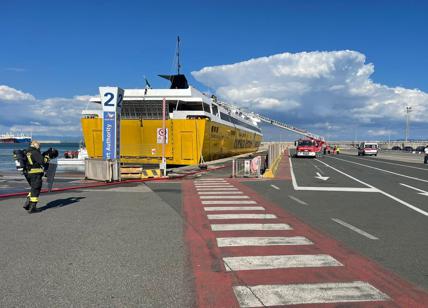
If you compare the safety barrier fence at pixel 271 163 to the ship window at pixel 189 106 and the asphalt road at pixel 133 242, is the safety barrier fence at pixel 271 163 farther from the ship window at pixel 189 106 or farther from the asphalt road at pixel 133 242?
the asphalt road at pixel 133 242

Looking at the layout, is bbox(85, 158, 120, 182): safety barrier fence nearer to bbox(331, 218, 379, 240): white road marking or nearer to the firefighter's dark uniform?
the firefighter's dark uniform

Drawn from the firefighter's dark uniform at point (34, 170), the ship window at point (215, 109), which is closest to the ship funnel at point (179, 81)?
the ship window at point (215, 109)

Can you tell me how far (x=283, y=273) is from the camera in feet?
17.1

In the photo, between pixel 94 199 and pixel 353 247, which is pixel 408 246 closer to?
pixel 353 247

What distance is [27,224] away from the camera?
333 inches

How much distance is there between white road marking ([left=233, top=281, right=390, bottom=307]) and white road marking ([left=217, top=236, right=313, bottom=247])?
2062 millimetres

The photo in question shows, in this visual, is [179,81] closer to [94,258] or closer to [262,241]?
[262,241]

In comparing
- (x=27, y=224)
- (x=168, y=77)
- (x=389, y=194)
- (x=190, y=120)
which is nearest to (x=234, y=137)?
(x=168, y=77)

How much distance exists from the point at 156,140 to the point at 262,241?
24652 millimetres

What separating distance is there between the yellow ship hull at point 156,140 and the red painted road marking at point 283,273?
21.9 meters

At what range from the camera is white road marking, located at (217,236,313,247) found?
22.4ft

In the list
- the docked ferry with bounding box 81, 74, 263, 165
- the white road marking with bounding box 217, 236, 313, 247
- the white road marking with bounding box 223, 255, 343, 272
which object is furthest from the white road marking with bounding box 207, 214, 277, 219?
the docked ferry with bounding box 81, 74, 263, 165

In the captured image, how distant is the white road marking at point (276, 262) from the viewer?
18.1 ft

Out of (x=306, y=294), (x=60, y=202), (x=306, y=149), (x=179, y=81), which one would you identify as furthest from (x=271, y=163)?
(x=306, y=294)
